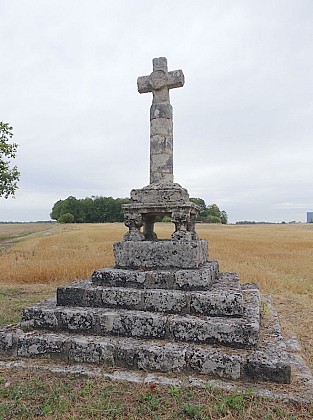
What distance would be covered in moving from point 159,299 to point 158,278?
398 millimetres

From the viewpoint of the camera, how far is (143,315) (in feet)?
16.5

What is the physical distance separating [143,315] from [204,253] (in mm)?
2022

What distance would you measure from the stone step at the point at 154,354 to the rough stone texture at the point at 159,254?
138cm

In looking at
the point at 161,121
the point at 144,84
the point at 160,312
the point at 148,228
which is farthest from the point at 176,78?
the point at 160,312

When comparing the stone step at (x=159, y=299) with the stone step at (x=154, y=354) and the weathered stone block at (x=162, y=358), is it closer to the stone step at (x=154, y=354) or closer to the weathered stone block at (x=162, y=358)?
the stone step at (x=154, y=354)

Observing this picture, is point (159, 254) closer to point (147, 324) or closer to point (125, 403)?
point (147, 324)

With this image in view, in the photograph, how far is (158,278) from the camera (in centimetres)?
556

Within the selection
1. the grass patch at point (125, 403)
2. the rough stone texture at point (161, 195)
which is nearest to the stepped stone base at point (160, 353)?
the grass patch at point (125, 403)

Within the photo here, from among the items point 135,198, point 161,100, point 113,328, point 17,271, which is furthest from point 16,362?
point 17,271

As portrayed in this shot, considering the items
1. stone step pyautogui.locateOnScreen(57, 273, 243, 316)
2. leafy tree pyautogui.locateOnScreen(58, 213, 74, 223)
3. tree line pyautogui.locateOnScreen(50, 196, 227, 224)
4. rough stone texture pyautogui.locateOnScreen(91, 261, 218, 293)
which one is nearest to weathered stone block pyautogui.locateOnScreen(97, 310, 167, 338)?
stone step pyautogui.locateOnScreen(57, 273, 243, 316)

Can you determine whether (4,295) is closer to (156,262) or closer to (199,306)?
(156,262)

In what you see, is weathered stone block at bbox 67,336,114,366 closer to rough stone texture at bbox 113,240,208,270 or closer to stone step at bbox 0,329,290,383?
stone step at bbox 0,329,290,383

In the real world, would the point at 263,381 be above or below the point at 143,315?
below

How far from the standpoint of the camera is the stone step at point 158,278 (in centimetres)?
544
